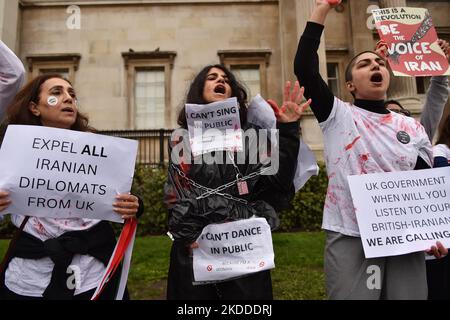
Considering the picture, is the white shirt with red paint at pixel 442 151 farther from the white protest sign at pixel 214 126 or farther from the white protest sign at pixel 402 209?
the white protest sign at pixel 214 126

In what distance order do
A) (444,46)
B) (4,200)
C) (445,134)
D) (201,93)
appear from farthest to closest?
(445,134) < (444,46) < (201,93) < (4,200)

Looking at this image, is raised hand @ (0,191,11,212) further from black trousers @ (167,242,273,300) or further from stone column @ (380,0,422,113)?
stone column @ (380,0,422,113)

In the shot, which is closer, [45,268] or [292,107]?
[45,268]

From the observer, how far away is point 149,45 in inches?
670

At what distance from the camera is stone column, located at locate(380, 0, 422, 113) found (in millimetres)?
14836

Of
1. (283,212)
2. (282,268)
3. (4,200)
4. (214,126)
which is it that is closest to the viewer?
(4,200)

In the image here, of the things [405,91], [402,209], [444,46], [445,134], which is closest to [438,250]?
[402,209]

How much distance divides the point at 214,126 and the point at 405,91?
1442 centimetres

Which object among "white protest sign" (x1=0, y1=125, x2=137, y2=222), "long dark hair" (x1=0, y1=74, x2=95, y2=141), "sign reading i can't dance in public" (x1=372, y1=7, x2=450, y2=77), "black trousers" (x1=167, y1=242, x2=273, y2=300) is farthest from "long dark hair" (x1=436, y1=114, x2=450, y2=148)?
"long dark hair" (x1=0, y1=74, x2=95, y2=141)

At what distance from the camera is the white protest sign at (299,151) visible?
281 centimetres

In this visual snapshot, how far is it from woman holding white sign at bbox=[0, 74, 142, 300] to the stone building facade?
1417cm

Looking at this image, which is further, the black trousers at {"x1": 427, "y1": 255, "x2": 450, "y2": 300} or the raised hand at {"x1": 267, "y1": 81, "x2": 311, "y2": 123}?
the black trousers at {"x1": 427, "y1": 255, "x2": 450, "y2": 300}

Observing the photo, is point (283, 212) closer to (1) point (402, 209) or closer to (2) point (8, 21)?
(1) point (402, 209)

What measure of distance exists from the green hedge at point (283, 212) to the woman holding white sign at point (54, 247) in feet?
21.9
